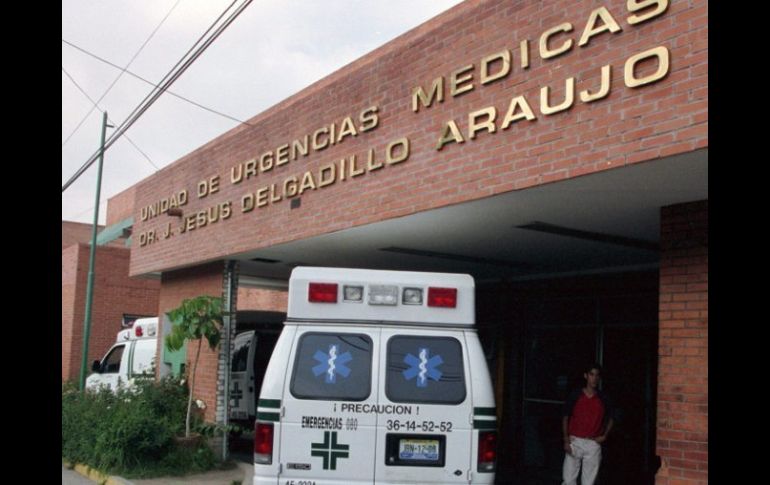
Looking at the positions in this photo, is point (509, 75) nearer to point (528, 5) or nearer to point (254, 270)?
point (528, 5)

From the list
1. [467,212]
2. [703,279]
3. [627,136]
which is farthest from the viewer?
[467,212]

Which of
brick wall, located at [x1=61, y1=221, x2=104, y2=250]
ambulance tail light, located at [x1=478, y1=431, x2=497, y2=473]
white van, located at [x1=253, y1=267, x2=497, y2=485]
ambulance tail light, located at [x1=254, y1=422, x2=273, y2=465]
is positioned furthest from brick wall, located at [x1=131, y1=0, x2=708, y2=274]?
brick wall, located at [x1=61, y1=221, x2=104, y2=250]

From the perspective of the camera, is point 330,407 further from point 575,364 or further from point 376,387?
point 575,364

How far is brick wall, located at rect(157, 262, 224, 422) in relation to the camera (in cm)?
1326

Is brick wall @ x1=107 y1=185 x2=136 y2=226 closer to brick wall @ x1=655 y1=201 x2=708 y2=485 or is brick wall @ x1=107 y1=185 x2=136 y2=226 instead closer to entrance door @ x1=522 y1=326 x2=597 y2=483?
entrance door @ x1=522 y1=326 x2=597 y2=483

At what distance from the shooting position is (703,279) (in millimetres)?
6797

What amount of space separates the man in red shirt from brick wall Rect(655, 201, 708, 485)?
2.37 metres

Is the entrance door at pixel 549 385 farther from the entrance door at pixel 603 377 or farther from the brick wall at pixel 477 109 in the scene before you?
the brick wall at pixel 477 109

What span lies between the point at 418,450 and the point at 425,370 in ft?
2.11

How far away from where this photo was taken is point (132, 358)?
55.1 feet

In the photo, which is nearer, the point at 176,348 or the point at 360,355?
the point at 360,355

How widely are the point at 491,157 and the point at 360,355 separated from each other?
7.75 ft

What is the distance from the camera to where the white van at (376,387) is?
6352 millimetres
